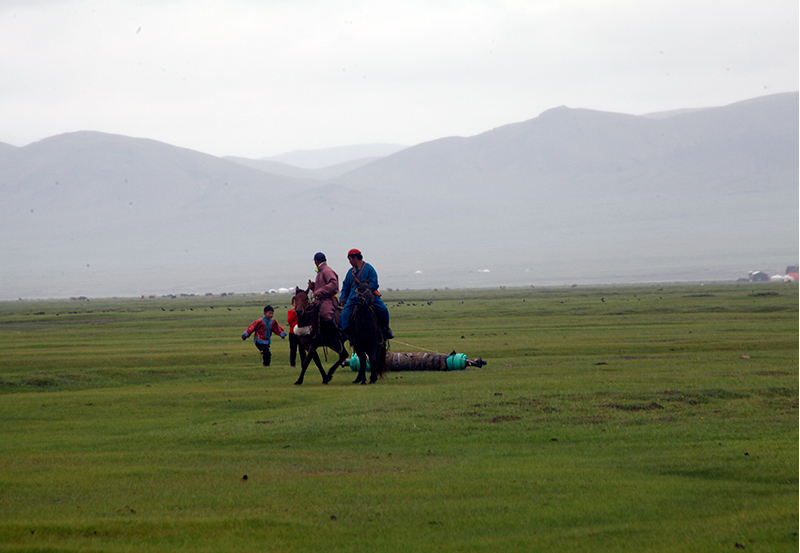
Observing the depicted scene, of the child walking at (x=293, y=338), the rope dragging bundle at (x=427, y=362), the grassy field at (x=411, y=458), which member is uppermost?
the child walking at (x=293, y=338)

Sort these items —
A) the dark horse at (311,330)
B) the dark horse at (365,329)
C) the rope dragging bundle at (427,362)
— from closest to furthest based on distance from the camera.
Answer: the dark horse at (365,329) < the dark horse at (311,330) < the rope dragging bundle at (427,362)

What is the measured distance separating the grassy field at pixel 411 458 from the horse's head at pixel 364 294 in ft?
6.35

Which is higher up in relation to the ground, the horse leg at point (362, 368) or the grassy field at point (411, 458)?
the horse leg at point (362, 368)

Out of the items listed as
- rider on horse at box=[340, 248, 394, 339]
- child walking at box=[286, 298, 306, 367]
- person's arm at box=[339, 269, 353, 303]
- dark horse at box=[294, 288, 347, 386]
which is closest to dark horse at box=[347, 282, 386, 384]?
rider on horse at box=[340, 248, 394, 339]

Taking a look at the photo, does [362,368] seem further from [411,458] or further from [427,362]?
[411,458]

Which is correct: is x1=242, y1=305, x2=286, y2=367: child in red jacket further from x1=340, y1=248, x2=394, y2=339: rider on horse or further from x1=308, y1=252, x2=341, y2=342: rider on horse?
x1=340, y1=248, x2=394, y2=339: rider on horse

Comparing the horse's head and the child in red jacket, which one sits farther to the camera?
the child in red jacket

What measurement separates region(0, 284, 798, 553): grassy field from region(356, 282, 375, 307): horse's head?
194 cm

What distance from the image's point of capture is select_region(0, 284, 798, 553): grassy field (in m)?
7.86

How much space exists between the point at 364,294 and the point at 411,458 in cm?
846

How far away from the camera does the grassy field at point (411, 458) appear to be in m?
7.86

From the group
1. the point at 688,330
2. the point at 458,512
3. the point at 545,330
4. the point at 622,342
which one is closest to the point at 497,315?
the point at 545,330

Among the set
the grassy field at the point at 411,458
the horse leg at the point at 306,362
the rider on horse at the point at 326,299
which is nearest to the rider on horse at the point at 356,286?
the rider on horse at the point at 326,299

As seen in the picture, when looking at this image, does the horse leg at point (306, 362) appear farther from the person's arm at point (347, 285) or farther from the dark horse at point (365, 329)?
the person's arm at point (347, 285)
